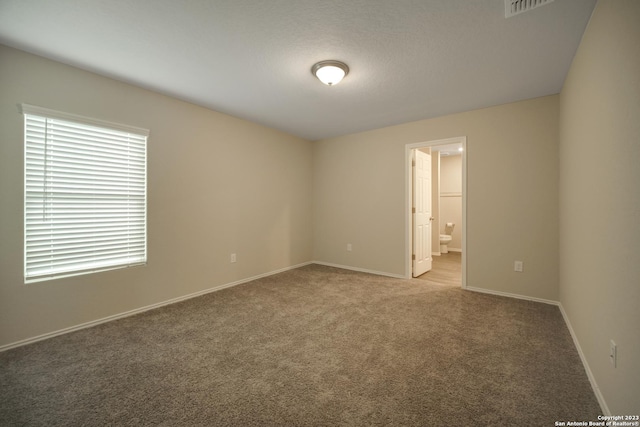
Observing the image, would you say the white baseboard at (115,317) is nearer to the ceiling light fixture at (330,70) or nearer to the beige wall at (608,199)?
Result: the ceiling light fixture at (330,70)

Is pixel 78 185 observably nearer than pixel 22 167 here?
No

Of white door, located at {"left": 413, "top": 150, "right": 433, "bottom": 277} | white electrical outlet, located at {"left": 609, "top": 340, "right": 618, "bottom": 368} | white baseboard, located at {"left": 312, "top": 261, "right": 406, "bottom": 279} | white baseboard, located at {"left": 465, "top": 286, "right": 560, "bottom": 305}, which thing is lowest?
white baseboard, located at {"left": 465, "top": 286, "right": 560, "bottom": 305}

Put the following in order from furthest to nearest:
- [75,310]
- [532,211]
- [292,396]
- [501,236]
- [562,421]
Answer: [501,236] → [532,211] → [75,310] → [292,396] → [562,421]

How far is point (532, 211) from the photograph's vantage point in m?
3.25

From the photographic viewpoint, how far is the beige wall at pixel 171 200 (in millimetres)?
2221

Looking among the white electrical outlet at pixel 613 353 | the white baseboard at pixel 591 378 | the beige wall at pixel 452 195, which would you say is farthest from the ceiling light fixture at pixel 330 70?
the beige wall at pixel 452 195

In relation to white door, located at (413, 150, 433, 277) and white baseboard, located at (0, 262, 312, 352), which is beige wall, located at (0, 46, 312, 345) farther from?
white door, located at (413, 150, 433, 277)

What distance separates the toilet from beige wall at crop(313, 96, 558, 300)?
2727 mm

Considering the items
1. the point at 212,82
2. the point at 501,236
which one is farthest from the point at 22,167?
the point at 501,236

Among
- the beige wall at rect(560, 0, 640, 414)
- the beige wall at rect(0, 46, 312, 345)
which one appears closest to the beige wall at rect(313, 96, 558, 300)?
the beige wall at rect(560, 0, 640, 414)

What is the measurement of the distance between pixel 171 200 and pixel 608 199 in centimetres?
389

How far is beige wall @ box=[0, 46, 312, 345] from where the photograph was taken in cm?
222

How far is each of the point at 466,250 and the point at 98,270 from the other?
14.5ft

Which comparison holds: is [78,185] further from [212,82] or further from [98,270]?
[212,82]
